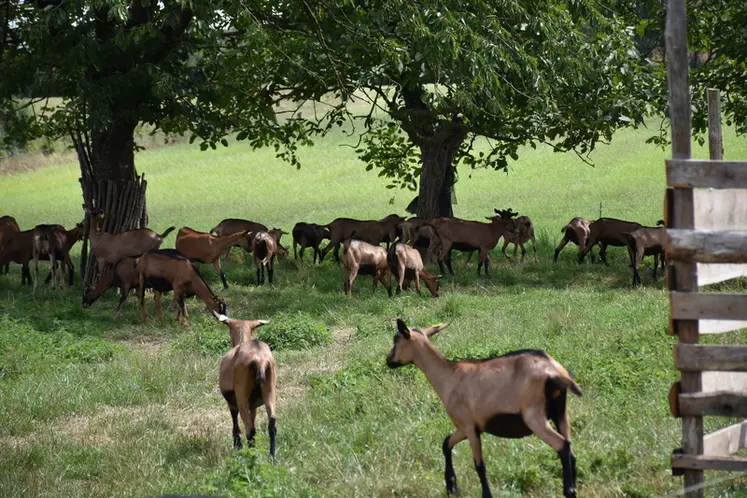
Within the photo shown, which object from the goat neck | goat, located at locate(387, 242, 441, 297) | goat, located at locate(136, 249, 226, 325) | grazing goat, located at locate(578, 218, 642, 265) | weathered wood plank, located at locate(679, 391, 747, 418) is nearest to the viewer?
weathered wood plank, located at locate(679, 391, 747, 418)

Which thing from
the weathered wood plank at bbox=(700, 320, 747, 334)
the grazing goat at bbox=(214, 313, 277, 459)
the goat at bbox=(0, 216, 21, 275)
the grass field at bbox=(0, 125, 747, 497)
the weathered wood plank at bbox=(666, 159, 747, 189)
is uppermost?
the weathered wood plank at bbox=(666, 159, 747, 189)

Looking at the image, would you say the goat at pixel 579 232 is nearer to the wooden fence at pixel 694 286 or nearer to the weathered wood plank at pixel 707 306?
the wooden fence at pixel 694 286

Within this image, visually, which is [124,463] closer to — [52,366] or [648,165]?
[52,366]

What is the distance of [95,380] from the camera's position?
11.7 meters

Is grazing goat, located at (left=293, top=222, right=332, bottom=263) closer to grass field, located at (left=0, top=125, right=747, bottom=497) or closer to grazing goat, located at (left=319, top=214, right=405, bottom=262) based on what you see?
grazing goat, located at (left=319, top=214, right=405, bottom=262)

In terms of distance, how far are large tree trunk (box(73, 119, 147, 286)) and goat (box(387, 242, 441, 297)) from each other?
5352 millimetres

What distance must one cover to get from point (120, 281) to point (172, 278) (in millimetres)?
1434

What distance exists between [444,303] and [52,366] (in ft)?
21.5

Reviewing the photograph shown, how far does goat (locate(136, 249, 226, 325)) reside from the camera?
15.9 metres

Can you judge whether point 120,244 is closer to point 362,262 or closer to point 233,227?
point 362,262

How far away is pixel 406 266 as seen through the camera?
18.5m

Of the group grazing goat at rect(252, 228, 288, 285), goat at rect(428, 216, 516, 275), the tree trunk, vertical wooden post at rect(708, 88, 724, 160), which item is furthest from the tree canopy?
vertical wooden post at rect(708, 88, 724, 160)

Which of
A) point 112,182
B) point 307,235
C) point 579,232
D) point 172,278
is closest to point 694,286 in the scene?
point 172,278

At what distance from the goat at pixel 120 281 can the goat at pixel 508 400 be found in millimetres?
10496
